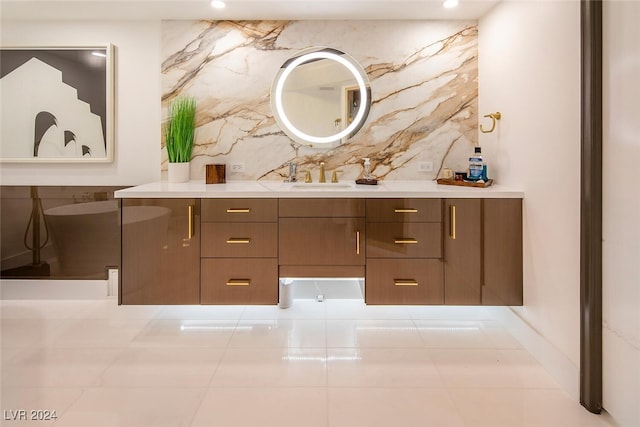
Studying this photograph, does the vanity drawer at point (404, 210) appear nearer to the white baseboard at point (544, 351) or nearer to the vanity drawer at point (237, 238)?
the vanity drawer at point (237, 238)

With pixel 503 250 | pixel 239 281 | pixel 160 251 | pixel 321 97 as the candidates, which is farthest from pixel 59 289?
pixel 503 250

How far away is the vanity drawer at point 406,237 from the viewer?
245 cm

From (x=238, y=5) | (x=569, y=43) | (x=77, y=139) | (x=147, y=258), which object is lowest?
(x=147, y=258)

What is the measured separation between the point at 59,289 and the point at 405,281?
2505 millimetres

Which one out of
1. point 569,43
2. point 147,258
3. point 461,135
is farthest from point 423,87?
point 147,258

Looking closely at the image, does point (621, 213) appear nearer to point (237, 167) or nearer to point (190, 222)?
point (190, 222)

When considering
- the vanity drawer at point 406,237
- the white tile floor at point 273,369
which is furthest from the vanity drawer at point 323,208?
the white tile floor at point 273,369

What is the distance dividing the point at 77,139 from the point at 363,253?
2.23m

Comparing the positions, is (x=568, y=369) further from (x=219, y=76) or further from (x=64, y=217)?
(x=64, y=217)

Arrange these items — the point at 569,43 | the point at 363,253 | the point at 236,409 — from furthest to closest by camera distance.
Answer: the point at 363,253 < the point at 569,43 < the point at 236,409

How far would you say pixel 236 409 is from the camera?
178 centimetres

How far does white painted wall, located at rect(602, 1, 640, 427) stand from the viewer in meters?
1.52

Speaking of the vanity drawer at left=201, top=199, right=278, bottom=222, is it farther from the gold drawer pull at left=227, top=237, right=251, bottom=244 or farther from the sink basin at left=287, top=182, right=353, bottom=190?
the sink basin at left=287, top=182, right=353, bottom=190

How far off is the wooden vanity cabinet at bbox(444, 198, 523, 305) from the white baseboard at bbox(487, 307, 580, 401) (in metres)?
0.18
